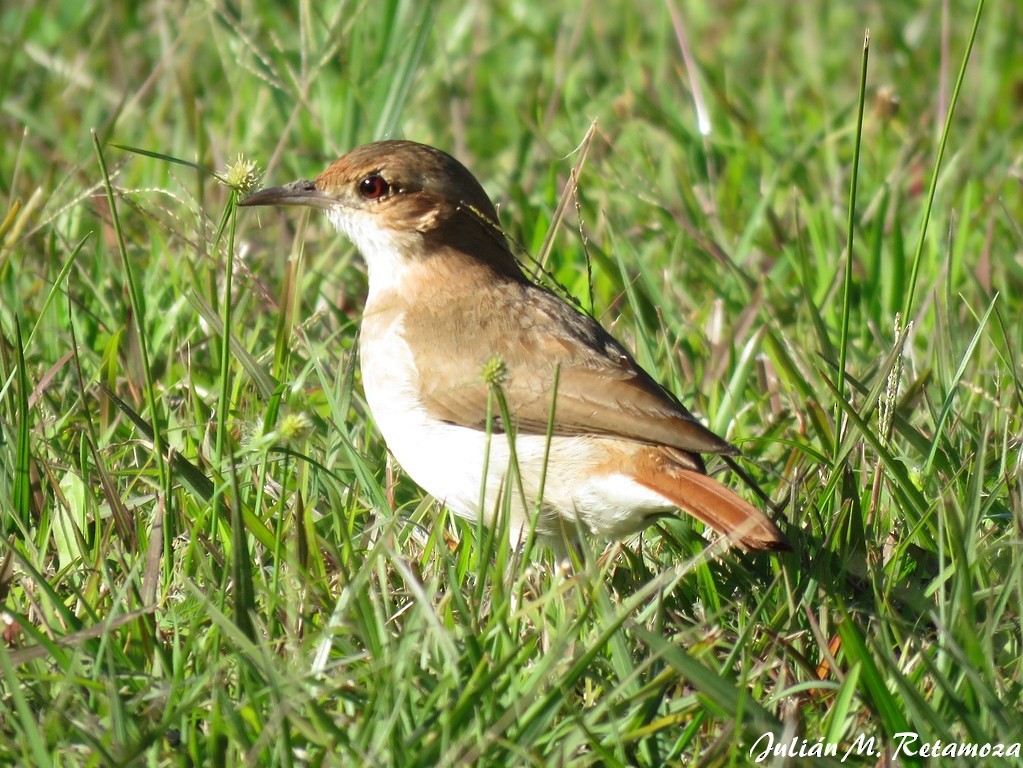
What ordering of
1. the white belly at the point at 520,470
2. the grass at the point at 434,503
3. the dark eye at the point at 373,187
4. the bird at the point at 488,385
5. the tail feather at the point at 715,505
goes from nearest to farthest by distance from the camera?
1. the grass at the point at 434,503
2. the tail feather at the point at 715,505
3. the bird at the point at 488,385
4. the white belly at the point at 520,470
5. the dark eye at the point at 373,187

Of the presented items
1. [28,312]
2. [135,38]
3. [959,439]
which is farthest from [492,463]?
[135,38]

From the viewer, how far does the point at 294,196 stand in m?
4.80

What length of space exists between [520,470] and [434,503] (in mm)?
528

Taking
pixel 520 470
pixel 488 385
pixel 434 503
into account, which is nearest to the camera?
pixel 488 385

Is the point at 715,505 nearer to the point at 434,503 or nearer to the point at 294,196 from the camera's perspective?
the point at 434,503

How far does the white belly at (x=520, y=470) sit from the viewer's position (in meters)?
4.01

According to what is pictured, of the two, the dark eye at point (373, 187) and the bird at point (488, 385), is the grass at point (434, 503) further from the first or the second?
the dark eye at point (373, 187)

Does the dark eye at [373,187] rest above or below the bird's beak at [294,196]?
above

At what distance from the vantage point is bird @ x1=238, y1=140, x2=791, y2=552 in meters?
3.86

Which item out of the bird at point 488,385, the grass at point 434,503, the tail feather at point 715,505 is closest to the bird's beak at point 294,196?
the bird at point 488,385

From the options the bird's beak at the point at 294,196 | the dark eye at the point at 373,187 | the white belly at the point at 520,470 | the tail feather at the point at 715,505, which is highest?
the dark eye at the point at 373,187

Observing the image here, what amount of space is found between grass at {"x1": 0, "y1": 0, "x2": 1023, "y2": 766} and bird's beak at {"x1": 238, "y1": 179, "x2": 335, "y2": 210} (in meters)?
0.23

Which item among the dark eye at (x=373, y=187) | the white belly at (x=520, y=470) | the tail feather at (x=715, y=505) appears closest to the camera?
the tail feather at (x=715, y=505)

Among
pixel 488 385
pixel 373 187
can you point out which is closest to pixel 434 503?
pixel 488 385
